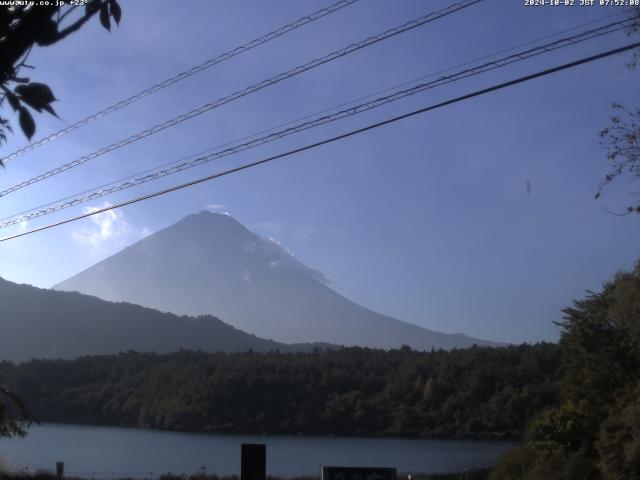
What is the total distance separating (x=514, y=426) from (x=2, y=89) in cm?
5995

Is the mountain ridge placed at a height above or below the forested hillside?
above

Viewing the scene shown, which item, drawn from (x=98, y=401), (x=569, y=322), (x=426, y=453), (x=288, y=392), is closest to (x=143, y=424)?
(x=98, y=401)

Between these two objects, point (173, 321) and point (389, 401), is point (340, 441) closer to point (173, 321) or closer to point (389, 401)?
point (389, 401)

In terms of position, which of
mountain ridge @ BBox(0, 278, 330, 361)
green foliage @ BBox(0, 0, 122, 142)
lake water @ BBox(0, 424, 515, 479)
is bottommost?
lake water @ BBox(0, 424, 515, 479)

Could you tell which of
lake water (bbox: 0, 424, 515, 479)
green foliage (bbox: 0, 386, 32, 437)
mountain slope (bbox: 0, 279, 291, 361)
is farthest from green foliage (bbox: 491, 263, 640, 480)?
mountain slope (bbox: 0, 279, 291, 361)

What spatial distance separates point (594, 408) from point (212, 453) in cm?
3583

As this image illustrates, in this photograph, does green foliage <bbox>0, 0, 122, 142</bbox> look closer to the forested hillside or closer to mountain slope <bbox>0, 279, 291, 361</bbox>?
the forested hillside

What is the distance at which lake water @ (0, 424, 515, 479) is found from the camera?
43.7m

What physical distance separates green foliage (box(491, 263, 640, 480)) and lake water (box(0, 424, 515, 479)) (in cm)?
1311

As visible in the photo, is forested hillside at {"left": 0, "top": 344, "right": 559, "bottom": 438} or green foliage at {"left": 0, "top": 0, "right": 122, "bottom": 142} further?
forested hillside at {"left": 0, "top": 344, "right": 559, "bottom": 438}

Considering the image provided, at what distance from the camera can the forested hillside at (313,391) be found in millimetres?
62625

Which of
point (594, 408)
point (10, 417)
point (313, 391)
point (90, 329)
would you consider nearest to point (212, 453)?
point (313, 391)

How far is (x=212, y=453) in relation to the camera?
2137 inches

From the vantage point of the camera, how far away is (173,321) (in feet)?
493
